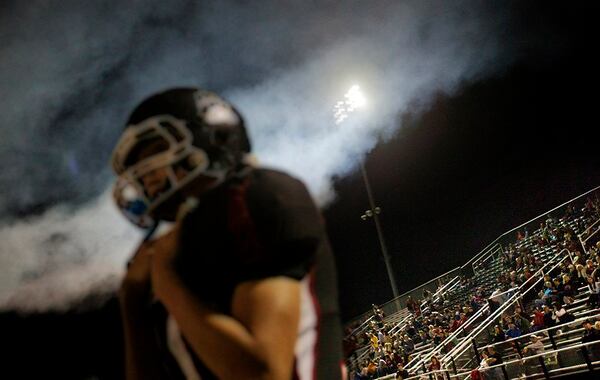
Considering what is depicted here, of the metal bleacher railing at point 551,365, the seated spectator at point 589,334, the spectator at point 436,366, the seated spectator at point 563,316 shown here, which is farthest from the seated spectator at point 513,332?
the seated spectator at point 589,334

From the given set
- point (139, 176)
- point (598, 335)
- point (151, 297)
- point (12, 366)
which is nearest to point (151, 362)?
point (151, 297)

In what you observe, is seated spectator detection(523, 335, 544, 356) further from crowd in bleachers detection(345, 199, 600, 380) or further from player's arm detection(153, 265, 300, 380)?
player's arm detection(153, 265, 300, 380)

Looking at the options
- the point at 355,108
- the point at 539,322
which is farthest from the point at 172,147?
the point at 355,108

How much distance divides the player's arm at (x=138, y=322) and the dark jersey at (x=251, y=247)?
0.26 feet

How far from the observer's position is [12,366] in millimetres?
5594

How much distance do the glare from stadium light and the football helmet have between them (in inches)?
816

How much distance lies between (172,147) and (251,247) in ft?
1.29

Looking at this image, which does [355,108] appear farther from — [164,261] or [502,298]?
[164,261]

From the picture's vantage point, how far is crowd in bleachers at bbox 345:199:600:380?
1301cm

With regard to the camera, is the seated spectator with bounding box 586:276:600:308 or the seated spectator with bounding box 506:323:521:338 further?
the seated spectator with bounding box 506:323:521:338

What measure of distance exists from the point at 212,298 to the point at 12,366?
595 cm

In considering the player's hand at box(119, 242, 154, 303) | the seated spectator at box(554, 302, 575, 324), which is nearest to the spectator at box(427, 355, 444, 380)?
the seated spectator at box(554, 302, 575, 324)

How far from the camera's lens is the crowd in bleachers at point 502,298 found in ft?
42.7

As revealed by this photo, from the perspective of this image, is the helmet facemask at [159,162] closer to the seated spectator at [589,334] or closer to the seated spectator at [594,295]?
the seated spectator at [589,334]
